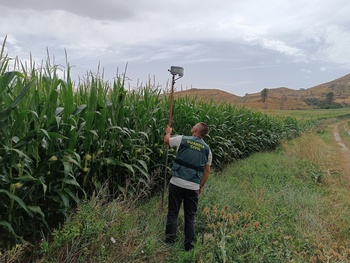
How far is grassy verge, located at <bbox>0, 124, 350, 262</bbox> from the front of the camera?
2982 millimetres

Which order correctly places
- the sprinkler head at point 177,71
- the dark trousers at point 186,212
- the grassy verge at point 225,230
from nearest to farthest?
the grassy verge at point 225,230, the dark trousers at point 186,212, the sprinkler head at point 177,71

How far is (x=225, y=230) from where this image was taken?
3943 mm

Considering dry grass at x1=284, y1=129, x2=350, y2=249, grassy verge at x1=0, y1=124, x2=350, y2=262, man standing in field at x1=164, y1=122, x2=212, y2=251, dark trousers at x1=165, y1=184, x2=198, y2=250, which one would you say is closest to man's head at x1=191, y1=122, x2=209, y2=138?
man standing in field at x1=164, y1=122, x2=212, y2=251

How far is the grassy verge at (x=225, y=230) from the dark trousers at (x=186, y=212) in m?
0.15

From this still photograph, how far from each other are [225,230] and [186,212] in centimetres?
60

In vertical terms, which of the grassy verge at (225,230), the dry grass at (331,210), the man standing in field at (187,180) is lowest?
the dry grass at (331,210)

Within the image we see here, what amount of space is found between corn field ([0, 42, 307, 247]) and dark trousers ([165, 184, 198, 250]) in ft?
1.47

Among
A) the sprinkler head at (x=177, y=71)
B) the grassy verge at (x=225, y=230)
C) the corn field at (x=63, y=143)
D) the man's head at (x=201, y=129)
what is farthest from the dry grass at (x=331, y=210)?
the sprinkler head at (x=177, y=71)

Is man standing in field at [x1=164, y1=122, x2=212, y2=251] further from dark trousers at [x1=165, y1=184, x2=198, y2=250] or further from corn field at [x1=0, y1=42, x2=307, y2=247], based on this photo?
corn field at [x1=0, y1=42, x2=307, y2=247]

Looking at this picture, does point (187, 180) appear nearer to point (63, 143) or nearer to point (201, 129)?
point (201, 129)

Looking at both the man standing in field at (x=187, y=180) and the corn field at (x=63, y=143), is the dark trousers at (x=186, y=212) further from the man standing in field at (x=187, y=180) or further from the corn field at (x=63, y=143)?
the corn field at (x=63, y=143)

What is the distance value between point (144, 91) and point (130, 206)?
6.92ft

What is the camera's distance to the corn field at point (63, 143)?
273cm

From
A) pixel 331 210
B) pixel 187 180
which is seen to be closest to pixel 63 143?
pixel 187 180
